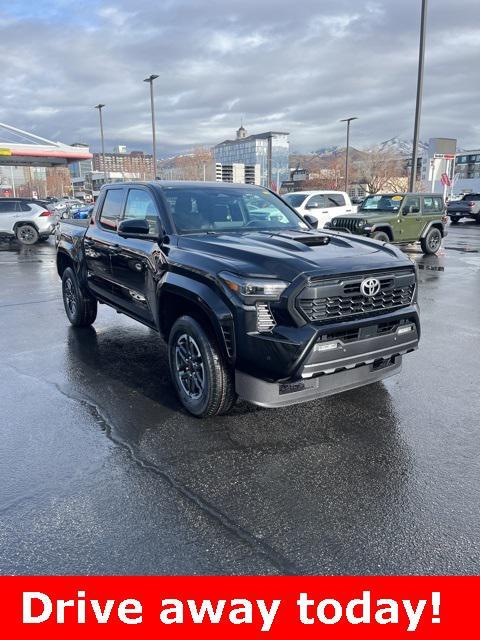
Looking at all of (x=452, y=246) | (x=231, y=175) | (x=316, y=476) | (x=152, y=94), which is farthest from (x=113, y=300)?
(x=231, y=175)

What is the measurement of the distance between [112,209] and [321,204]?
13.1 m

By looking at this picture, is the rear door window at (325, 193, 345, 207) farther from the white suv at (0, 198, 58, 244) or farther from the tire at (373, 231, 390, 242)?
the white suv at (0, 198, 58, 244)

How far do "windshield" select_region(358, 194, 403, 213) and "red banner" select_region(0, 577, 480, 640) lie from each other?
1363 cm

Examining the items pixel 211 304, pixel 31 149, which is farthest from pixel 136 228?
pixel 31 149

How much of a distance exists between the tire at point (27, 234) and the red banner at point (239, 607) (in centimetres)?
1954

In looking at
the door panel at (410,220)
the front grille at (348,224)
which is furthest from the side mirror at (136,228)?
the door panel at (410,220)

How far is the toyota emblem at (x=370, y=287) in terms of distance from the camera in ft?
12.3

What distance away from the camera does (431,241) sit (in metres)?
15.5

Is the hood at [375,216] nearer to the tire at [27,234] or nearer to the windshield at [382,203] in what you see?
the windshield at [382,203]

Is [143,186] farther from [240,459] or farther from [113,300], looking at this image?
[240,459]

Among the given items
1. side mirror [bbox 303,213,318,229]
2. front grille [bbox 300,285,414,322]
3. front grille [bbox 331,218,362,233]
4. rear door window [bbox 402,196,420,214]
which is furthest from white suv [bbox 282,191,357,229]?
front grille [bbox 300,285,414,322]

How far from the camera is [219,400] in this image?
391cm

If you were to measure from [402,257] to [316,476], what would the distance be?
6.41 ft

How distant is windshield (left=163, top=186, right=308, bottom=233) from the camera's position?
4.76 m
